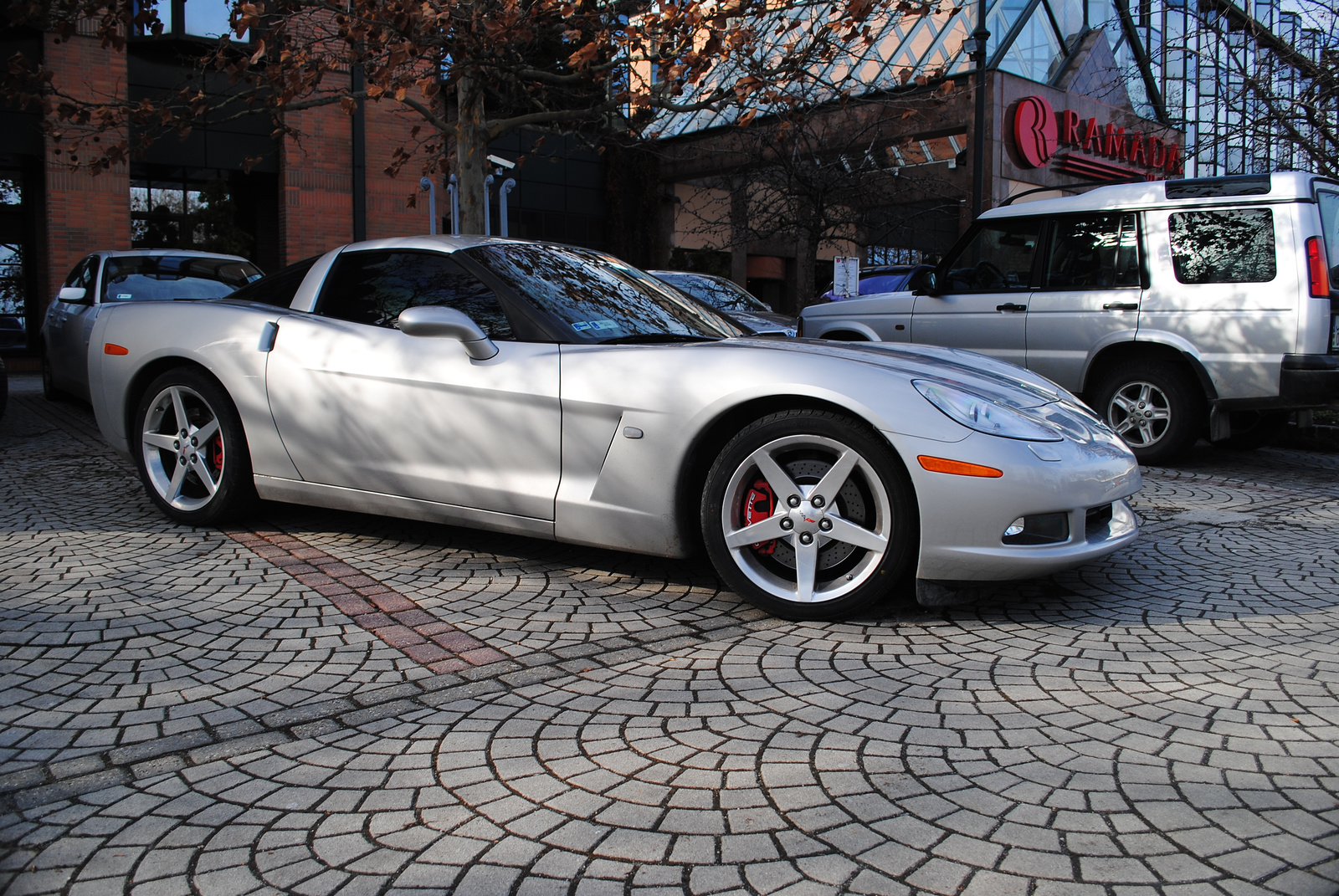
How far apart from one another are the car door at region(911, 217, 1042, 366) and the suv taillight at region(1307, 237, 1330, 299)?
1953 millimetres

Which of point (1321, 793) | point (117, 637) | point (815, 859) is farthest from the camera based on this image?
point (117, 637)

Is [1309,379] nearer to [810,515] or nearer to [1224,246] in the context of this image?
[1224,246]

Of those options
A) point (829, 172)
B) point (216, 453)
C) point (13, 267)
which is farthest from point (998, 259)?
point (13, 267)

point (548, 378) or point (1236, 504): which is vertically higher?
point (548, 378)

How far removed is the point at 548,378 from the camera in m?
4.13

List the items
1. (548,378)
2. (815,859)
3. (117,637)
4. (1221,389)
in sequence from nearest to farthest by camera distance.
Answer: (815,859)
(117,637)
(548,378)
(1221,389)

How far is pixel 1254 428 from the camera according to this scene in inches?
330

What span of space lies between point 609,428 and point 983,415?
1.35 metres

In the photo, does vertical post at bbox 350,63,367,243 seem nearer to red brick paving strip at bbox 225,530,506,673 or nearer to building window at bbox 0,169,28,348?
red brick paving strip at bbox 225,530,506,673

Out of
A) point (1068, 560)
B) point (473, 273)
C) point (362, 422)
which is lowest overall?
point (1068, 560)

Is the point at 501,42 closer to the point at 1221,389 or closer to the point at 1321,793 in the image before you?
the point at 1221,389

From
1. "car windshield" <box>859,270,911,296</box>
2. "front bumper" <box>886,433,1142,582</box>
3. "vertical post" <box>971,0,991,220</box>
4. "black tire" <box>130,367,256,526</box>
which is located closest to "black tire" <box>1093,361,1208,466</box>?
"front bumper" <box>886,433,1142,582</box>

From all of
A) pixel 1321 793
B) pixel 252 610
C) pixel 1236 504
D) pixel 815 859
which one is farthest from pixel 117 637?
pixel 1236 504

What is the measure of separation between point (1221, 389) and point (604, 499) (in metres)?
5.22
